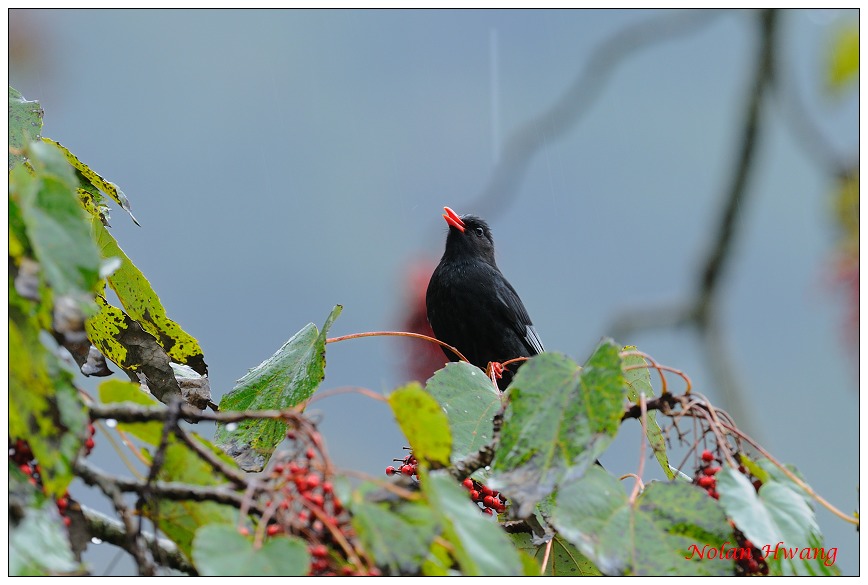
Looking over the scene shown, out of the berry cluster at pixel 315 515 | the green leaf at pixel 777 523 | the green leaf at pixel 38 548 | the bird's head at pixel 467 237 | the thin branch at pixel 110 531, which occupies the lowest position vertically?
the thin branch at pixel 110 531

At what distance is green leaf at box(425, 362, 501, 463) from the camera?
1814mm

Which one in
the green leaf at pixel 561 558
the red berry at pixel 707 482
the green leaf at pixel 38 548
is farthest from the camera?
the green leaf at pixel 561 558

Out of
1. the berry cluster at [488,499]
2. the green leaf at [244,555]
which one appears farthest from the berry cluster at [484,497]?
the green leaf at [244,555]

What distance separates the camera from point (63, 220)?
1070 mm

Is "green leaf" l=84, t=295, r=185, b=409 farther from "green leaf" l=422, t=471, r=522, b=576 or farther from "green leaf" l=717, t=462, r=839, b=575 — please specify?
→ "green leaf" l=717, t=462, r=839, b=575

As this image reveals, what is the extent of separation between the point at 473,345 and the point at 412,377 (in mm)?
452

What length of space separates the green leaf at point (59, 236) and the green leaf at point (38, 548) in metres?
0.27

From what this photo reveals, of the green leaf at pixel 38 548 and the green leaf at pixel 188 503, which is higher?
the green leaf at pixel 188 503

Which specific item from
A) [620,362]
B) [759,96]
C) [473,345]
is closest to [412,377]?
[473,345]

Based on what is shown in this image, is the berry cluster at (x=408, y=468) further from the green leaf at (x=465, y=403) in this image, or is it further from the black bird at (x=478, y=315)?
the black bird at (x=478, y=315)

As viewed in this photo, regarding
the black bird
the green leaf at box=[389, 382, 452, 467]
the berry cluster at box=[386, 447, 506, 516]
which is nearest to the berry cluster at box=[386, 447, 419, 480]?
the berry cluster at box=[386, 447, 506, 516]

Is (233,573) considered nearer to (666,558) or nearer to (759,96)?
(666,558)

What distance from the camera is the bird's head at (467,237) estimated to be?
196 inches

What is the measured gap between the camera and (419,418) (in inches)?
48.1
